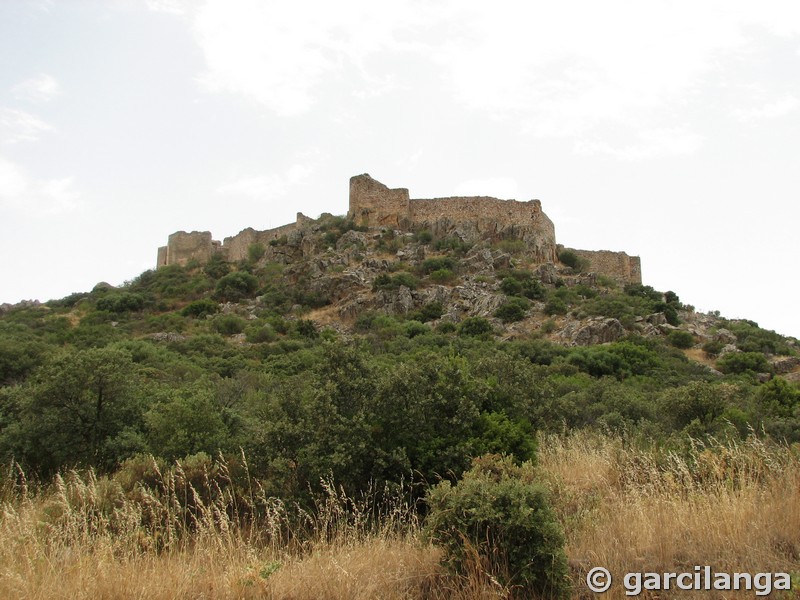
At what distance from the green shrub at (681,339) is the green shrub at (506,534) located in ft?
98.3

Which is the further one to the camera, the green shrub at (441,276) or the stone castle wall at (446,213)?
the stone castle wall at (446,213)

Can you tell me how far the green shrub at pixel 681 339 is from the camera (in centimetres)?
3159

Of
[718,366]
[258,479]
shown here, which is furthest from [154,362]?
[718,366]

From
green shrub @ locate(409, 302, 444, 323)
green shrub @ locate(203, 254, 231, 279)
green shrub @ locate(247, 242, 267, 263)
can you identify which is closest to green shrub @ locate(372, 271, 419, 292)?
green shrub @ locate(409, 302, 444, 323)

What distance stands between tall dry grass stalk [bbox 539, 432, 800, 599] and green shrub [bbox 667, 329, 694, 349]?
2720 cm

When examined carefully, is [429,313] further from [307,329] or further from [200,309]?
[200,309]

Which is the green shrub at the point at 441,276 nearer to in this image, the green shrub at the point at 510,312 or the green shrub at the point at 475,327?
the green shrub at the point at 510,312

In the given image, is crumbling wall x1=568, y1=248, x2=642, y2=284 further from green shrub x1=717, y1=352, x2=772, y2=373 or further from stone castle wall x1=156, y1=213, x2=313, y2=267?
stone castle wall x1=156, y1=213, x2=313, y2=267

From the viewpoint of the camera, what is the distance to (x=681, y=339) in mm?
31672

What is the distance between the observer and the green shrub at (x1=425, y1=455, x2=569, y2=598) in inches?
160

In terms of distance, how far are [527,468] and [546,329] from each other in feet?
88.4

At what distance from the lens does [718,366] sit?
92.5 ft

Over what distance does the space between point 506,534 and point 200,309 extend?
36624mm

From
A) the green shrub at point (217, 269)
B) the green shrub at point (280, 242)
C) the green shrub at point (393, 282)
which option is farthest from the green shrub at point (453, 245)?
Answer: the green shrub at point (217, 269)
